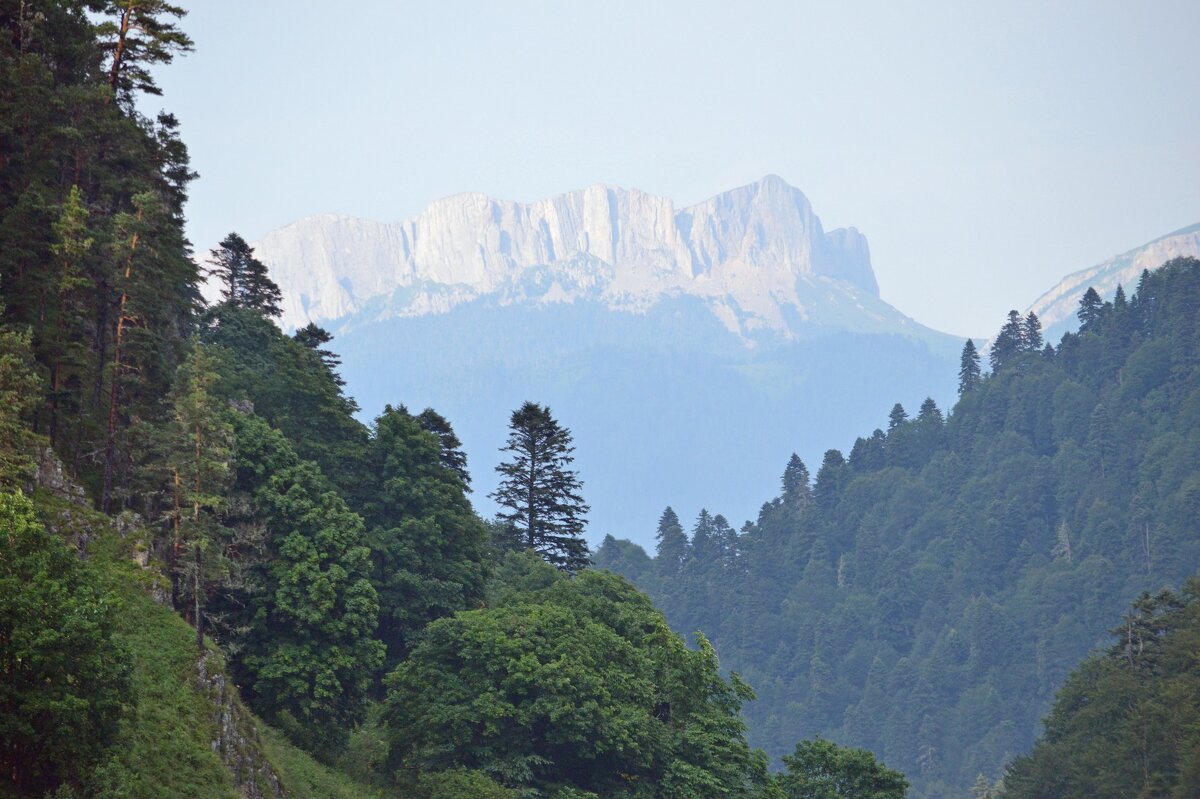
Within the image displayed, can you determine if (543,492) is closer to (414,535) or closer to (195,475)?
(414,535)

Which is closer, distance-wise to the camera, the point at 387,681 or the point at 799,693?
the point at 387,681

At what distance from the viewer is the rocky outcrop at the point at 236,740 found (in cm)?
3869

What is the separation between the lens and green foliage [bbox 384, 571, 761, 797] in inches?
1953

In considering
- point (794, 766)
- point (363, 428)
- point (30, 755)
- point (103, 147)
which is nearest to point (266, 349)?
point (363, 428)

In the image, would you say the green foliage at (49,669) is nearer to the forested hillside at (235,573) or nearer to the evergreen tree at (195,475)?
the forested hillside at (235,573)

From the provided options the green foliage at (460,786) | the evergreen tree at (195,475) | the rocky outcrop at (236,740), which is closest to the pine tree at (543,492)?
the green foliage at (460,786)

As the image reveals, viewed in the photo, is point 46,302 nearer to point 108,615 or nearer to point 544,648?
point 108,615

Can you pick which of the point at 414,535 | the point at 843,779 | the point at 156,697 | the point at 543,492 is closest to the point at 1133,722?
the point at 843,779

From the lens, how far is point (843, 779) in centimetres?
5841

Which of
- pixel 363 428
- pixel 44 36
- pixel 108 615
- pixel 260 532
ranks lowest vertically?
pixel 108 615

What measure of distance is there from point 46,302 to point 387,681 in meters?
22.0

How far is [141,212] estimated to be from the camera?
4628 centimetres

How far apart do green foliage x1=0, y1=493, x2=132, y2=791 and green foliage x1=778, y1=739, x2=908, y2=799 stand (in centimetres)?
3768

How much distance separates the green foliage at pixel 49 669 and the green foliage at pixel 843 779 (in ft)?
124
